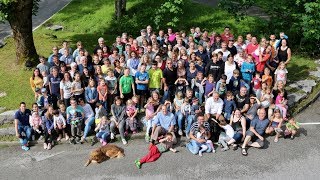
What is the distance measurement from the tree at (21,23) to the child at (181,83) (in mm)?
6769

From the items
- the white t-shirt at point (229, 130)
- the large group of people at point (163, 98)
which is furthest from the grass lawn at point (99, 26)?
the white t-shirt at point (229, 130)

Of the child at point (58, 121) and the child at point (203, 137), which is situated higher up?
the child at point (58, 121)

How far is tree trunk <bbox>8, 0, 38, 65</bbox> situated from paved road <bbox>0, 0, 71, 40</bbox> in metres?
5.80

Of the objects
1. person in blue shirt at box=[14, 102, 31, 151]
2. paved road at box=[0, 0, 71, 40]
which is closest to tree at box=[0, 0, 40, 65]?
person in blue shirt at box=[14, 102, 31, 151]

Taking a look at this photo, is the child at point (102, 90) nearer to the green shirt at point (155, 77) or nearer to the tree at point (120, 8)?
the green shirt at point (155, 77)

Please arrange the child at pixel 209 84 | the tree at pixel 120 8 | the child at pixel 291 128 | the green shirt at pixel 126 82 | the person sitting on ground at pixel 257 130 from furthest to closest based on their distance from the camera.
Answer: the tree at pixel 120 8 → the green shirt at pixel 126 82 → the child at pixel 209 84 → the child at pixel 291 128 → the person sitting on ground at pixel 257 130

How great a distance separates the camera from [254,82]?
13156 millimetres

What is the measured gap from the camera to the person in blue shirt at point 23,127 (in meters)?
12.3

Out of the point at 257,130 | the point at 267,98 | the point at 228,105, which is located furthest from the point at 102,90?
the point at 267,98

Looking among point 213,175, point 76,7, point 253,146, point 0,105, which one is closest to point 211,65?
point 253,146

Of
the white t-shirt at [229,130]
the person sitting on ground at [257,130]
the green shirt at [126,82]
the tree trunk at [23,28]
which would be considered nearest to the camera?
the person sitting on ground at [257,130]

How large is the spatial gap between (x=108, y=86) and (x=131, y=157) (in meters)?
2.60

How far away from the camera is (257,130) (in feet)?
39.7

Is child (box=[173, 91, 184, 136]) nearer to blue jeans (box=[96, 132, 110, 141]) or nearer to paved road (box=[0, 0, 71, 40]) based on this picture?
blue jeans (box=[96, 132, 110, 141])
